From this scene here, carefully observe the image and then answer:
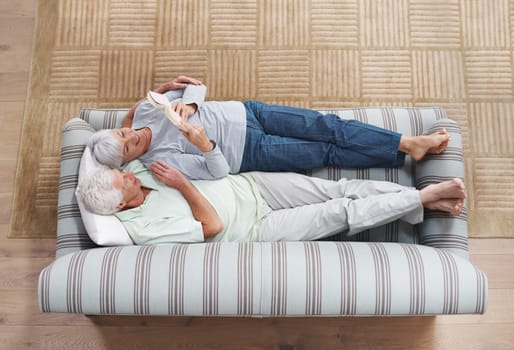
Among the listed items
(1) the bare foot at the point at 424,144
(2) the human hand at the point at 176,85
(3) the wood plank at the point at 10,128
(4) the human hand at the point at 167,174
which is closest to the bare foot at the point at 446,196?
(1) the bare foot at the point at 424,144

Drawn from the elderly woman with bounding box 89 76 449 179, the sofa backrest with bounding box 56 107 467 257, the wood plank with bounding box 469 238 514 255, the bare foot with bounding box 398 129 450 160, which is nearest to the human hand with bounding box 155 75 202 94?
the elderly woman with bounding box 89 76 449 179

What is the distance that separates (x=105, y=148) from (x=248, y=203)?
42 centimetres

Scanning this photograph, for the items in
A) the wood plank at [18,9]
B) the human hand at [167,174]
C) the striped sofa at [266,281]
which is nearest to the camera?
the striped sofa at [266,281]

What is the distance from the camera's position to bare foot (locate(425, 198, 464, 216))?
4.37 ft

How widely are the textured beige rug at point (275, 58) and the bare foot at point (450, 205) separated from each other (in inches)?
21.2

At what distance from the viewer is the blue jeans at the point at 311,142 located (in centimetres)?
146

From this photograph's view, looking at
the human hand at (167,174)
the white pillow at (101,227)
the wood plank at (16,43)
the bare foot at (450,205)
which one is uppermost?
the wood plank at (16,43)

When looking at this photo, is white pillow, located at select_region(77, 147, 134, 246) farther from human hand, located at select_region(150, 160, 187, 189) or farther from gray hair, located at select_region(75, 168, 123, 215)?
human hand, located at select_region(150, 160, 187, 189)

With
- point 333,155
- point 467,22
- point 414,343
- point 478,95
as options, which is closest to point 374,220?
point 333,155

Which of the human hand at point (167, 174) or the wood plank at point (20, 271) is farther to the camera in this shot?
the wood plank at point (20, 271)

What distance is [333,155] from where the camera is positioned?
149 cm

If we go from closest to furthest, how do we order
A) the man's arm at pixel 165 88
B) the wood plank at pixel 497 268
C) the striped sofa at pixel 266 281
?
1. the striped sofa at pixel 266 281
2. the man's arm at pixel 165 88
3. the wood plank at pixel 497 268

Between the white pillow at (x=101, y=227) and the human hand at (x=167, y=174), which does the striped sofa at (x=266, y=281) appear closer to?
the white pillow at (x=101, y=227)

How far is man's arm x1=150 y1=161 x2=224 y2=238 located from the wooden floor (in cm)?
41
